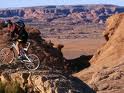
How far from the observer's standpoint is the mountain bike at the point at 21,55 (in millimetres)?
14669

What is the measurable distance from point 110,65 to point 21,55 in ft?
52.6

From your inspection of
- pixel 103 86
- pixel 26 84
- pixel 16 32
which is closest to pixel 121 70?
pixel 103 86

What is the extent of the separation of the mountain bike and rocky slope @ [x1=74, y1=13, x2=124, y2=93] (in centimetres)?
566

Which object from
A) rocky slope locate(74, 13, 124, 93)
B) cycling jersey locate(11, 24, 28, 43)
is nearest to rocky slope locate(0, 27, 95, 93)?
cycling jersey locate(11, 24, 28, 43)

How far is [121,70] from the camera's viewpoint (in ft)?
79.7

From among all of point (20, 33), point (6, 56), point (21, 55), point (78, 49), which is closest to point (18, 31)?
point (20, 33)

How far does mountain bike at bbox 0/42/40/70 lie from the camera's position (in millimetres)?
14669

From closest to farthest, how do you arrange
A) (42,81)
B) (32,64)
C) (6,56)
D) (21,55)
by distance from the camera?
1. (42,81)
2. (32,64)
3. (21,55)
4. (6,56)

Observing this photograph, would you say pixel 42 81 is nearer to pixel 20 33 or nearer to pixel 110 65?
pixel 20 33

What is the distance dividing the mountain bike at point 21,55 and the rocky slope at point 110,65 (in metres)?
5.66

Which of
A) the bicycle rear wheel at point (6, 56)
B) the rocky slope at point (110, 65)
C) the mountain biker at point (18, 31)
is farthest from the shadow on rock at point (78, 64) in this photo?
the mountain biker at point (18, 31)

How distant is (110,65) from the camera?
100 feet

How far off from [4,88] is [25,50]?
3035mm

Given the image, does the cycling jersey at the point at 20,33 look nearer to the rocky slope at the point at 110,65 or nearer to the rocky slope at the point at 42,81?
the rocky slope at the point at 42,81
